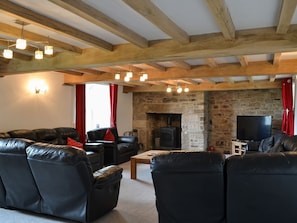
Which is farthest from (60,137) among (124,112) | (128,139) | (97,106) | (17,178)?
(124,112)

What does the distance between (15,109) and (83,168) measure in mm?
3439

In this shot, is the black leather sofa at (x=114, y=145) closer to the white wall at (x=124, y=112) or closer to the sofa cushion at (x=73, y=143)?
the sofa cushion at (x=73, y=143)

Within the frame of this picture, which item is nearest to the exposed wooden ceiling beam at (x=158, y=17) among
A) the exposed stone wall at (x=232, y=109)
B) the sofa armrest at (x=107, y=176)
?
the sofa armrest at (x=107, y=176)

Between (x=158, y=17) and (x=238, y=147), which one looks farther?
(x=238, y=147)

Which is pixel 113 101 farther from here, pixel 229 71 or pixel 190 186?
pixel 190 186

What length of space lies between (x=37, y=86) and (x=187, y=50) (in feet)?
13.3

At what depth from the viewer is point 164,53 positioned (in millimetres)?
3740

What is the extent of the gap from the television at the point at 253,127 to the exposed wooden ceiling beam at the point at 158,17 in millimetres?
5791

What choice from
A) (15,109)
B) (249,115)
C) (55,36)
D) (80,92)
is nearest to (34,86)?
(15,109)

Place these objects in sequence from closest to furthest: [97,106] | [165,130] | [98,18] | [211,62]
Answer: [98,18]
[211,62]
[97,106]
[165,130]

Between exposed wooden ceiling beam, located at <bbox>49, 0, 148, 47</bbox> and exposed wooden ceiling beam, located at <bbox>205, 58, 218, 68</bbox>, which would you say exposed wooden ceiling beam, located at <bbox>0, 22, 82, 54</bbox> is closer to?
exposed wooden ceiling beam, located at <bbox>49, 0, 148, 47</bbox>

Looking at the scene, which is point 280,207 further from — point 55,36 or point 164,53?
point 55,36

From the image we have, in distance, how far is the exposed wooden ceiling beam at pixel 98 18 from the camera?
2.35m

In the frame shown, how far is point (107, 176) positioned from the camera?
362 cm
